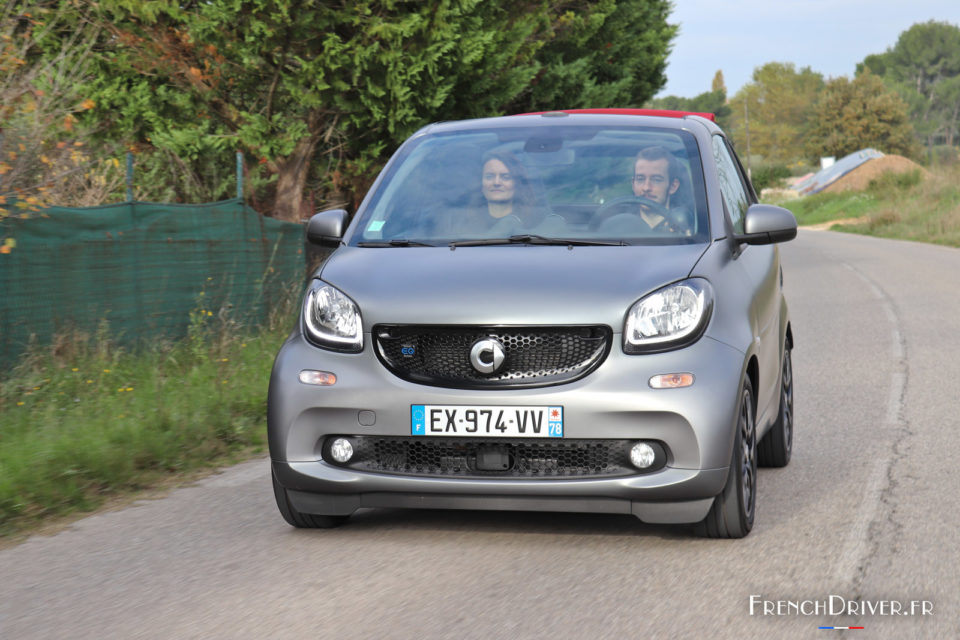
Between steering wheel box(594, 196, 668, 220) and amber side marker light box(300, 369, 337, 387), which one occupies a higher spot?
steering wheel box(594, 196, 668, 220)

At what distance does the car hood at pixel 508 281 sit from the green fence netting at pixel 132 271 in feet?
13.0

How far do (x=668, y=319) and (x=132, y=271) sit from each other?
6506 millimetres

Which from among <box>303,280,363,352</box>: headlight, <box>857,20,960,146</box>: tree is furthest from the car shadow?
<box>857,20,960,146</box>: tree

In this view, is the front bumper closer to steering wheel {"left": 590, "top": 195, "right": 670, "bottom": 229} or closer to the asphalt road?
the asphalt road

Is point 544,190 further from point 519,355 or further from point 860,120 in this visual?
point 860,120

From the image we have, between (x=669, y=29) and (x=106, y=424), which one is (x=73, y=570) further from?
(x=669, y=29)

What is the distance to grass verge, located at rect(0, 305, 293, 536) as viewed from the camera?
6.29m

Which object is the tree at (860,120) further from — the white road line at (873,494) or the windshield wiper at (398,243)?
the windshield wiper at (398,243)

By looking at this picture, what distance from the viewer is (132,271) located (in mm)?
10578

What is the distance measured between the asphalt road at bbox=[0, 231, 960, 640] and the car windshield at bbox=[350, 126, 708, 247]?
1.23 m

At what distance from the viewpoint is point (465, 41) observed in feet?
54.4

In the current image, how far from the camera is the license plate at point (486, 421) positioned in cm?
496

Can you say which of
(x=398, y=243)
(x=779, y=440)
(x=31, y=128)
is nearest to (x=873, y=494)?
(x=779, y=440)

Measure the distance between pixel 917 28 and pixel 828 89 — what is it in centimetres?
6593
